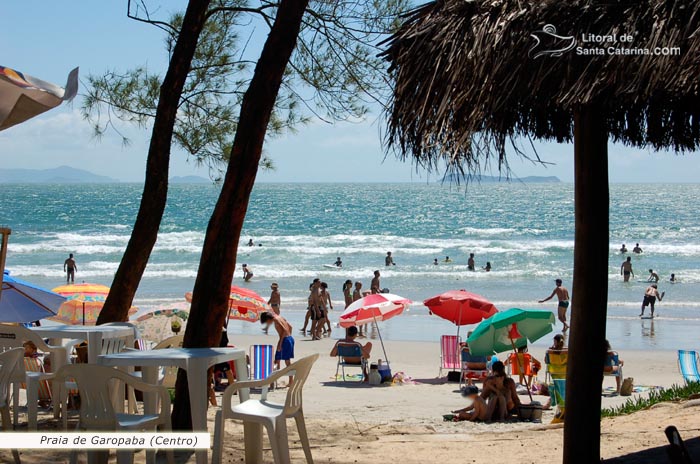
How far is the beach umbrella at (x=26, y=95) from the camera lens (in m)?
3.75

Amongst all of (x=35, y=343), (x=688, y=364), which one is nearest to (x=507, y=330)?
(x=688, y=364)

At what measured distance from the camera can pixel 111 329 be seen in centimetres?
594

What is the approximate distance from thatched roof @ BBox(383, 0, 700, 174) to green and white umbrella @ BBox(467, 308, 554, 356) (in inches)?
Answer: 228

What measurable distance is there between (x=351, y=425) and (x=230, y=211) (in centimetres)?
248

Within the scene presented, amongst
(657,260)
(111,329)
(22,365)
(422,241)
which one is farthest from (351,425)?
(422,241)

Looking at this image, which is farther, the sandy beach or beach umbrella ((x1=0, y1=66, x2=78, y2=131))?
the sandy beach

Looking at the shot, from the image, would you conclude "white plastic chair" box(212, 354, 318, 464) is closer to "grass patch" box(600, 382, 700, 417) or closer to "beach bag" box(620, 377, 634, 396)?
"grass patch" box(600, 382, 700, 417)

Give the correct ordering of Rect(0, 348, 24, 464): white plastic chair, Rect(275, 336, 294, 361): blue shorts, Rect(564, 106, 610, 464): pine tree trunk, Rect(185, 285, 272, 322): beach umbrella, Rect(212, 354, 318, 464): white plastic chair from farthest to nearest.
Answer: Rect(185, 285, 272, 322): beach umbrella
Rect(275, 336, 294, 361): blue shorts
Rect(0, 348, 24, 464): white plastic chair
Rect(212, 354, 318, 464): white plastic chair
Rect(564, 106, 610, 464): pine tree trunk

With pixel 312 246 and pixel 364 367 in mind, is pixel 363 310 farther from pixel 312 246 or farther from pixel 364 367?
pixel 312 246

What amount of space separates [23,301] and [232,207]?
4675 mm

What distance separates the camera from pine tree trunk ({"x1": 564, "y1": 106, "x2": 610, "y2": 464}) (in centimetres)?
421

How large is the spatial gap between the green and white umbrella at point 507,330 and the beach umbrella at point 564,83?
220 inches

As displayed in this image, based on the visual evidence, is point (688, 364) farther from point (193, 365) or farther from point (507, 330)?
point (193, 365)

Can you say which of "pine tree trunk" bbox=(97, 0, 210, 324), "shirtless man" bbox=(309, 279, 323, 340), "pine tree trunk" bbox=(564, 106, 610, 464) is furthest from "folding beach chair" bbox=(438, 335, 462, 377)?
"pine tree trunk" bbox=(564, 106, 610, 464)
